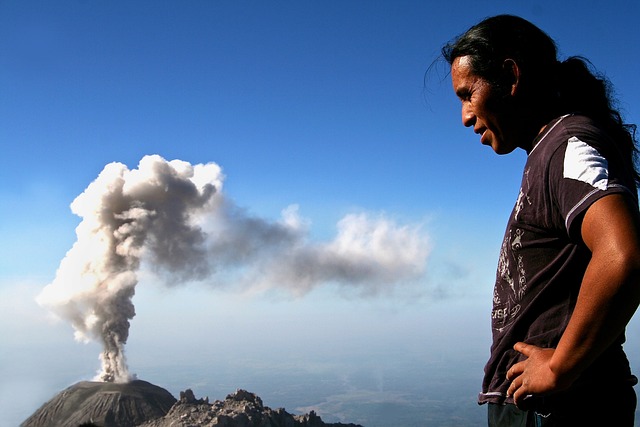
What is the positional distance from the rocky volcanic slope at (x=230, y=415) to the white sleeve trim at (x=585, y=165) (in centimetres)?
7086

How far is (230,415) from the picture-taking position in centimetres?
7094

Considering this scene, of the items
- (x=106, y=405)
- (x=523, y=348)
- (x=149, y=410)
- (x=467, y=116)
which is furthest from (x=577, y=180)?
(x=106, y=405)

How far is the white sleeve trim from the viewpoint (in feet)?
6.00

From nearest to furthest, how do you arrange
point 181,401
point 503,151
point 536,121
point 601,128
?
point 601,128 → point 536,121 → point 503,151 → point 181,401

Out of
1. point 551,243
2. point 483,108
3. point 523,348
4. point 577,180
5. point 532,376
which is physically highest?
point 483,108

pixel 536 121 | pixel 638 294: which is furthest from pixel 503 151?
pixel 638 294

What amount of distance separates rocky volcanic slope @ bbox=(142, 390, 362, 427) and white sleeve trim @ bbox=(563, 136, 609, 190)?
7086 centimetres

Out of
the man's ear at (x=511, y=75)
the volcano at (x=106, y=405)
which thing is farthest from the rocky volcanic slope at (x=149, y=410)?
the man's ear at (x=511, y=75)

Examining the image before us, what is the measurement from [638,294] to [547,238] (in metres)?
A: 0.43

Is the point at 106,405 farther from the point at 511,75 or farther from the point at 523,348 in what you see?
the point at 511,75

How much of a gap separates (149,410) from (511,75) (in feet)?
294

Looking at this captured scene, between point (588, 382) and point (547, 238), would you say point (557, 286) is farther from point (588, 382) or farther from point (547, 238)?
point (588, 382)

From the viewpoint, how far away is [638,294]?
174 centimetres

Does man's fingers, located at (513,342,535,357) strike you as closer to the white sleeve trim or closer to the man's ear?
the white sleeve trim
